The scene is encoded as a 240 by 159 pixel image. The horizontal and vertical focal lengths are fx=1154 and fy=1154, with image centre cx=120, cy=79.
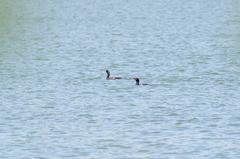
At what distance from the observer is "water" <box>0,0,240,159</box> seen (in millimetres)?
37031

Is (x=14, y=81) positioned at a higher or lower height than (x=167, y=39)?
higher

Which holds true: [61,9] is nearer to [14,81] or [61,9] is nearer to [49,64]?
[49,64]

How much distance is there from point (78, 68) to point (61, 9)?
52.9 metres

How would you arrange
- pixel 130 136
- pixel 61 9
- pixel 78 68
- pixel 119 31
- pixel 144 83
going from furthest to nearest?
pixel 61 9 < pixel 119 31 < pixel 78 68 < pixel 144 83 < pixel 130 136

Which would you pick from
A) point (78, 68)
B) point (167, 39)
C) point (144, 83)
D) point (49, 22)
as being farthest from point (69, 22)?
point (144, 83)

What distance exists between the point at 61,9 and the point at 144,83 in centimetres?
5987

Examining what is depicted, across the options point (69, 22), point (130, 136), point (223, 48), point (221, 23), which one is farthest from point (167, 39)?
point (130, 136)

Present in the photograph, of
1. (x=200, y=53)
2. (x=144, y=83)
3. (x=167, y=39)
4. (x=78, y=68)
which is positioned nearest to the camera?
(x=144, y=83)

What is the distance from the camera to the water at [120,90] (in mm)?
37031

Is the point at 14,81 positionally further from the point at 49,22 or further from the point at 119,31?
the point at 49,22

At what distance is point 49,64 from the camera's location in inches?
2356

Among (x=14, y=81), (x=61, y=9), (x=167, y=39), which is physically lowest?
(x=61, y=9)

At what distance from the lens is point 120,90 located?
49.2 m

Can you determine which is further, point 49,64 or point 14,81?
point 49,64
